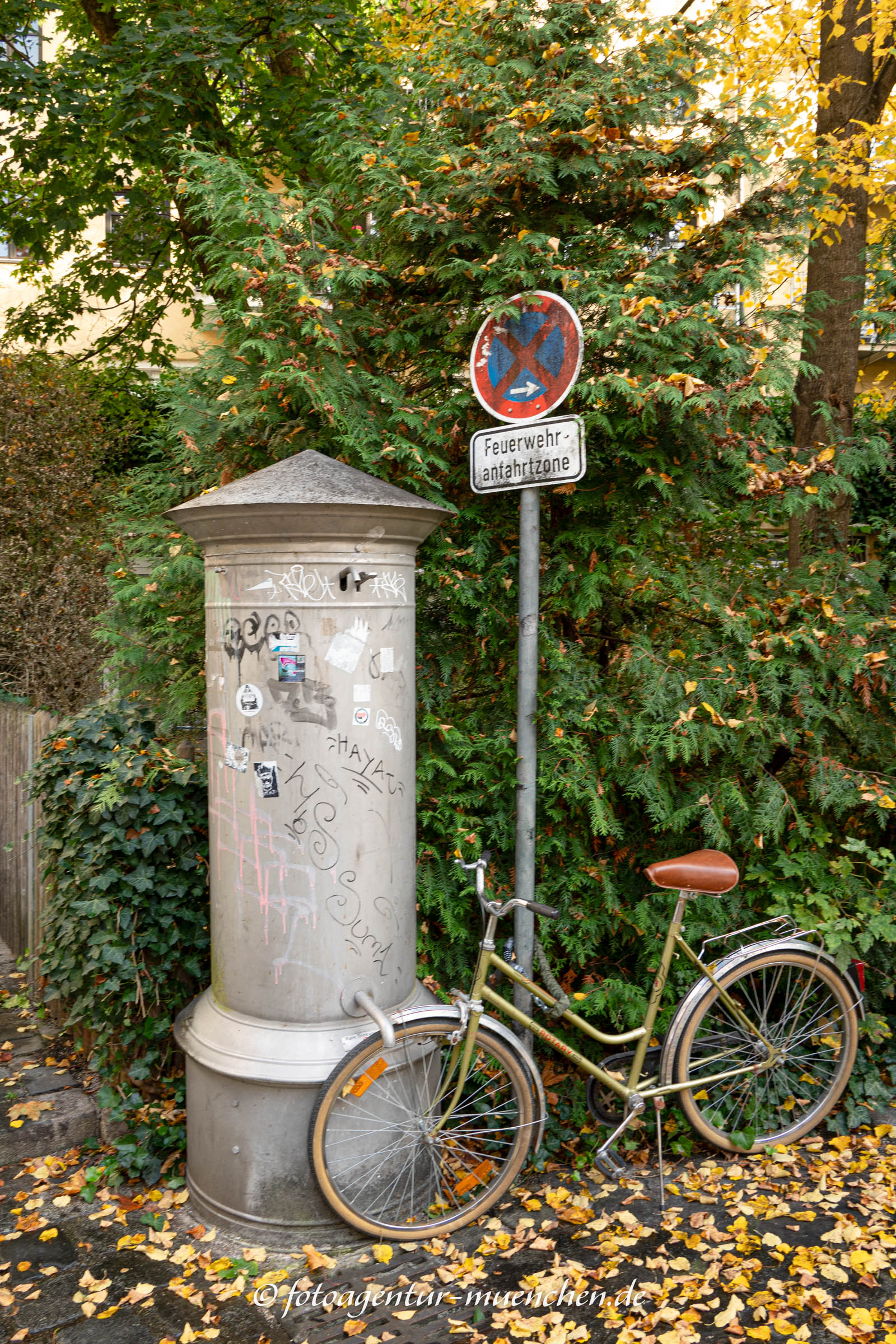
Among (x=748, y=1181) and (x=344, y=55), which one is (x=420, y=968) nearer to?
(x=748, y=1181)

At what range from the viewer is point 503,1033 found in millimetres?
3107

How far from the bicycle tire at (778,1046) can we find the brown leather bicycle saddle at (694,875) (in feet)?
1.26

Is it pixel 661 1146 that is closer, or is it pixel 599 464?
pixel 661 1146

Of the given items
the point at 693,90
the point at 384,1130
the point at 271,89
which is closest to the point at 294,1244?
the point at 384,1130

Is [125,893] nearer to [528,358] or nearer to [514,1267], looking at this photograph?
[514,1267]

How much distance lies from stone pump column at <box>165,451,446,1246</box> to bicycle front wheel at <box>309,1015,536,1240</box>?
0.09 meters

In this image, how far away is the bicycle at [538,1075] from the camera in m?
3.05

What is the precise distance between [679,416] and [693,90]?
1.45 meters

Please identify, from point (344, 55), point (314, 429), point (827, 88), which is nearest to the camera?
point (314, 429)

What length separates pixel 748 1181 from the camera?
11.2 feet

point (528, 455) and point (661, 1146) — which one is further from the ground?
point (528, 455)

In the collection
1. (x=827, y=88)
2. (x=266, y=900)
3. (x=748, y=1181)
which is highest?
(x=827, y=88)

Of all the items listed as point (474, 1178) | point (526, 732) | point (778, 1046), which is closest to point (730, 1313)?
point (474, 1178)

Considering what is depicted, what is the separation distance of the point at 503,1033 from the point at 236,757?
4.02 feet
